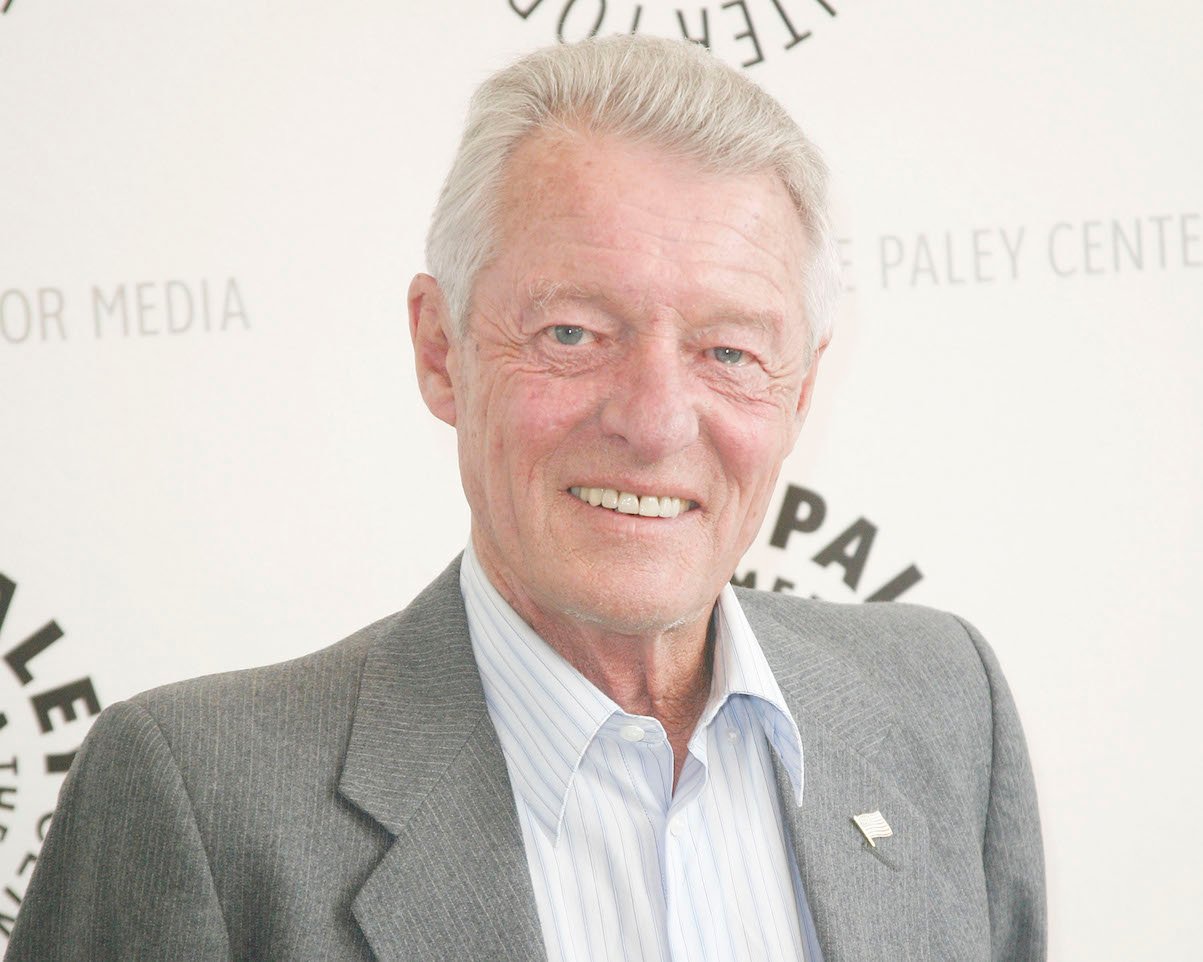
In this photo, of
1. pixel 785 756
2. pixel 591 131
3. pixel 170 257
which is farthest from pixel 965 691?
pixel 170 257

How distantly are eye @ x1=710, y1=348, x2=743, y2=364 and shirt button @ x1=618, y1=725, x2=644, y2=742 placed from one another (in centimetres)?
36

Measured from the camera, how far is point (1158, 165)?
91.8 inches

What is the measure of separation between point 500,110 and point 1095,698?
155 centimetres

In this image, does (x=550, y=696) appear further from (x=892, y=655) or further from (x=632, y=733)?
(x=892, y=655)

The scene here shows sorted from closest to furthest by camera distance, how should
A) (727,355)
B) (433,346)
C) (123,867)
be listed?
(123,867) → (727,355) → (433,346)

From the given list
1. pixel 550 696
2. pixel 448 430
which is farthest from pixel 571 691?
pixel 448 430

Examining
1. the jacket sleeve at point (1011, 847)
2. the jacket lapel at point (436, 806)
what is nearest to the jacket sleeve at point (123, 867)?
the jacket lapel at point (436, 806)

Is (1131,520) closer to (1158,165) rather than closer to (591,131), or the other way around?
(1158,165)

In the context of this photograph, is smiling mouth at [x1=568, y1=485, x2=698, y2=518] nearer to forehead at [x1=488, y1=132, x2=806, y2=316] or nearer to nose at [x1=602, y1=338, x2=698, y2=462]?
nose at [x1=602, y1=338, x2=698, y2=462]

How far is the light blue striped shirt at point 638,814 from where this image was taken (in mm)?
1251

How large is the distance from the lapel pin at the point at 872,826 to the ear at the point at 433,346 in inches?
23.1

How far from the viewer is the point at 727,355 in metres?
1.30

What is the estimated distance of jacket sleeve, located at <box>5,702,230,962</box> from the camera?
116 cm

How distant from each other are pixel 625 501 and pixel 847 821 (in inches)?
16.4
